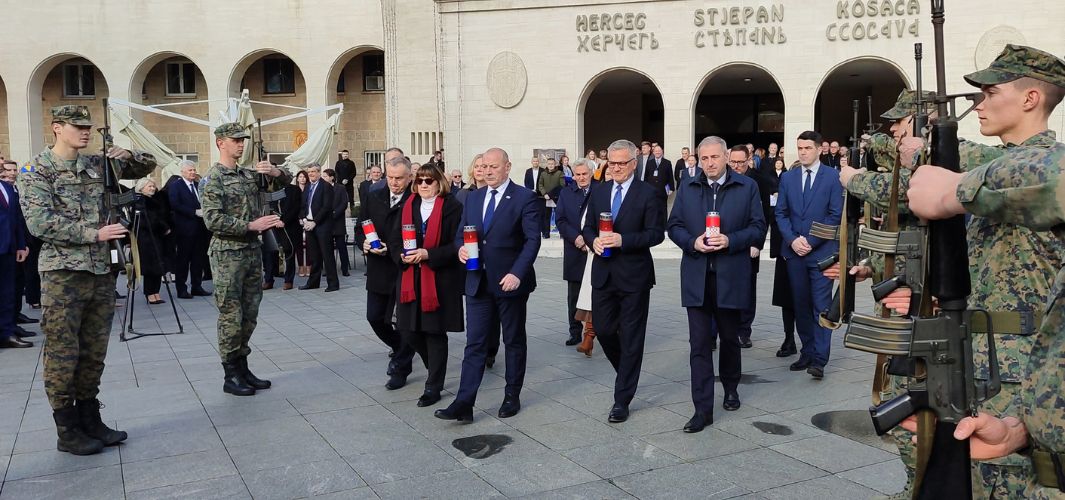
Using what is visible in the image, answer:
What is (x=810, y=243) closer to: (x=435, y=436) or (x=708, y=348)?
(x=708, y=348)

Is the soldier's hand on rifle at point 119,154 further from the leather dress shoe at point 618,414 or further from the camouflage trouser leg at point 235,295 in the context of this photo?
the leather dress shoe at point 618,414

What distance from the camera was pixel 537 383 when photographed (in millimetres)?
7285

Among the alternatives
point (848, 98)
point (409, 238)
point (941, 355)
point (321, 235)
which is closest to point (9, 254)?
point (321, 235)

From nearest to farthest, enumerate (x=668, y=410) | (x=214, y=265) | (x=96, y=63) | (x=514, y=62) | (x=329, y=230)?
(x=668, y=410)
(x=214, y=265)
(x=329, y=230)
(x=514, y=62)
(x=96, y=63)

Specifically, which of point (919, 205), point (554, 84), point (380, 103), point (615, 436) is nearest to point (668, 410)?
point (615, 436)

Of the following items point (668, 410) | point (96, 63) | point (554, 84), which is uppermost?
point (96, 63)

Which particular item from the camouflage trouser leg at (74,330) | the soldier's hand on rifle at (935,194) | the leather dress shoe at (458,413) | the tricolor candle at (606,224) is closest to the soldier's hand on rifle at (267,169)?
the camouflage trouser leg at (74,330)

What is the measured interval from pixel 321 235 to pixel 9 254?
477cm

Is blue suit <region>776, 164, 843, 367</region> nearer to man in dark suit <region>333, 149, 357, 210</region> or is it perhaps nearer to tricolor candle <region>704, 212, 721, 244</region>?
Result: tricolor candle <region>704, 212, 721, 244</region>

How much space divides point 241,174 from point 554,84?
18.1 m

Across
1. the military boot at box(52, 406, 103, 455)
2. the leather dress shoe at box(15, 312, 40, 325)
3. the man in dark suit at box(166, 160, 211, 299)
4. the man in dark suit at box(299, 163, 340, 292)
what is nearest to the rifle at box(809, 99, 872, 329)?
the military boot at box(52, 406, 103, 455)

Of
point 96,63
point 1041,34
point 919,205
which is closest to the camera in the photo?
point 919,205

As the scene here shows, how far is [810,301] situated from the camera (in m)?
7.64

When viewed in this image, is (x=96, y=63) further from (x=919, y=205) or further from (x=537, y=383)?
(x=919, y=205)
